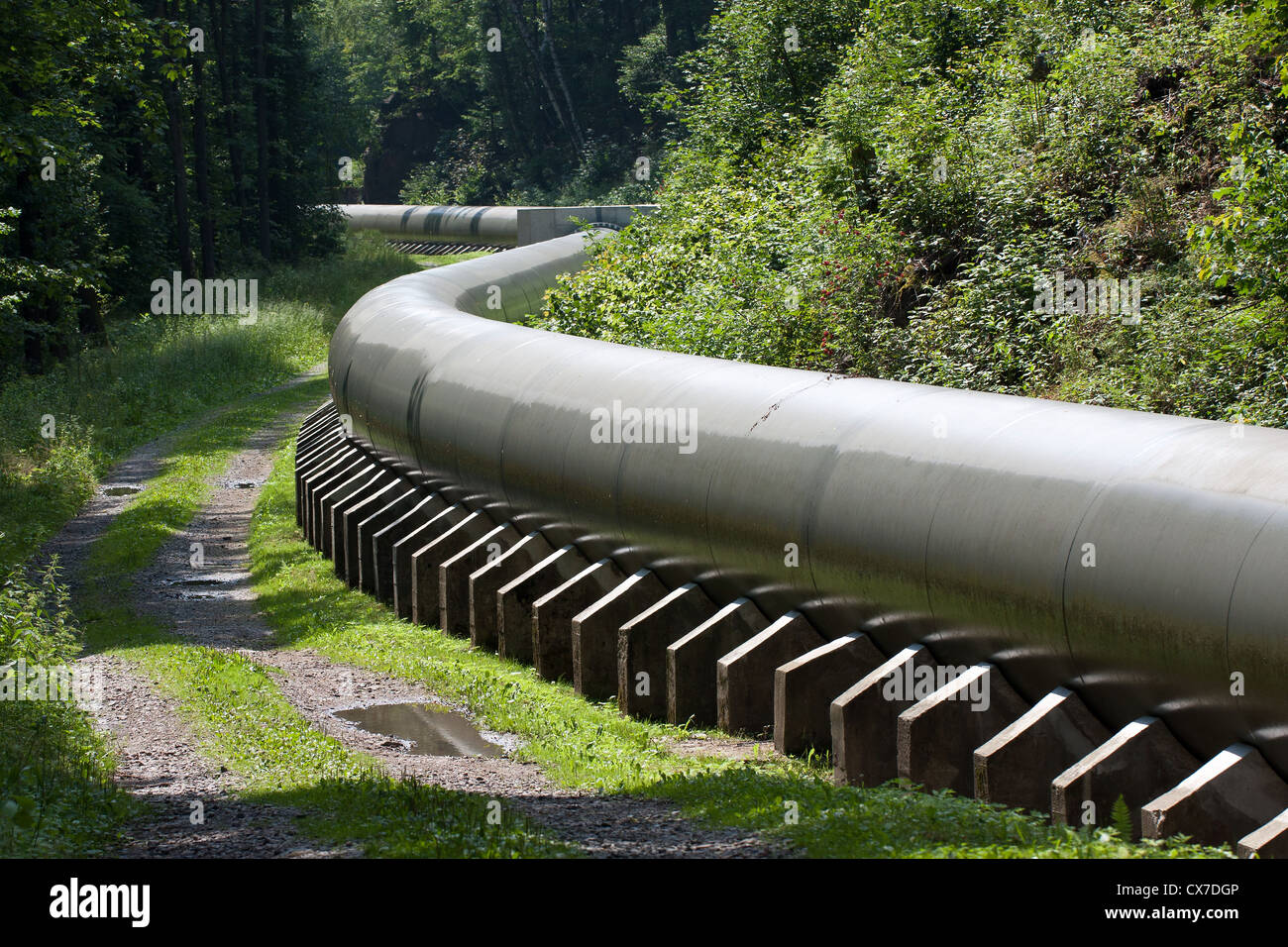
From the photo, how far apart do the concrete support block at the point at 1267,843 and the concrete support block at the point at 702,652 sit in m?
4.81

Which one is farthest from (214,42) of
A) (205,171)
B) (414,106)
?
(414,106)

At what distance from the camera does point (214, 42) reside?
165 ft

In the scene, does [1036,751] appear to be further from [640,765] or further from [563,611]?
[563,611]

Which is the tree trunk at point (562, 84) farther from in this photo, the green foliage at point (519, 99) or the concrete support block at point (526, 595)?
the concrete support block at point (526, 595)

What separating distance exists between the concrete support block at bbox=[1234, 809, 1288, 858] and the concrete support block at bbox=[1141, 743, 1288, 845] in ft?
1.46

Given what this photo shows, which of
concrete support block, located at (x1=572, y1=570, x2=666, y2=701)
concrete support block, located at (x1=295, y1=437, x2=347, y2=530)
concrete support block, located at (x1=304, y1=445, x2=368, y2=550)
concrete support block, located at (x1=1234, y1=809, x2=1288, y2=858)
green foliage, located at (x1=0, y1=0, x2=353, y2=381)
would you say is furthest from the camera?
concrete support block, located at (x1=295, y1=437, x2=347, y2=530)

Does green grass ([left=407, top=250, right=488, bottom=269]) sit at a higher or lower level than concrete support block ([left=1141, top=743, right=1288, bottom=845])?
higher

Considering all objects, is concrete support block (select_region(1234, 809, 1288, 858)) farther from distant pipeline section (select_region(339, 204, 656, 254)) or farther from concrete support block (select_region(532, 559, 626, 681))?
distant pipeline section (select_region(339, 204, 656, 254))

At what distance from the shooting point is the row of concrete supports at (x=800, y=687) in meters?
7.20

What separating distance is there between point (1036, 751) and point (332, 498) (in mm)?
13474

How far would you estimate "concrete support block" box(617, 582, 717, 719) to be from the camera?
36.8 feet

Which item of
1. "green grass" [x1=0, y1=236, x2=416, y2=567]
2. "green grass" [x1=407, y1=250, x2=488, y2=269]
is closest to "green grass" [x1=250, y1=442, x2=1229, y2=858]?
"green grass" [x1=0, y1=236, x2=416, y2=567]

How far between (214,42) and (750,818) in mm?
49131
